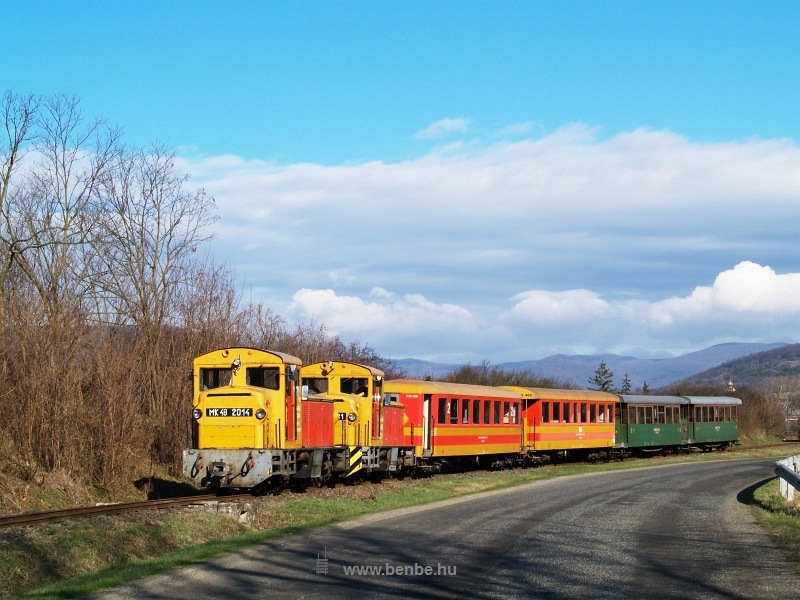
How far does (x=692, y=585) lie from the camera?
12023 millimetres

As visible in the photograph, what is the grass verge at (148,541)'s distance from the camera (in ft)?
41.1

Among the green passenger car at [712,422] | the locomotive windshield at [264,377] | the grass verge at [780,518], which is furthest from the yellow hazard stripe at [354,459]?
the green passenger car at [712,422]

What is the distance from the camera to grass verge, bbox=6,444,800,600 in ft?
41.1

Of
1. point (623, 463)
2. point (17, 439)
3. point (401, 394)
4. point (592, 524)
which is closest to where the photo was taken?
point (592, 524)

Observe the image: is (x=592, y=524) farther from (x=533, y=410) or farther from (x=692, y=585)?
(x=533, y=410)

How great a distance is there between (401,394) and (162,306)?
1005cm

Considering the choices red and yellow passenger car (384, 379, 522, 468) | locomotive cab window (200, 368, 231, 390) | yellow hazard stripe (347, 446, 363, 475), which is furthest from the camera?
red and yellow passenger car (384, 379, 522, 468)

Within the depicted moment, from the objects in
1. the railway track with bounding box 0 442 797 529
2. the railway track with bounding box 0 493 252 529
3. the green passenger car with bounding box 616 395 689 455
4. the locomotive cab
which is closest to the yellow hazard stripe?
the locomotive cab

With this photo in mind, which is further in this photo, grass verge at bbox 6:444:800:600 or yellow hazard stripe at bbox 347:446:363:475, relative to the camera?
yellow hazard stripe at bbox 347:446:363:475

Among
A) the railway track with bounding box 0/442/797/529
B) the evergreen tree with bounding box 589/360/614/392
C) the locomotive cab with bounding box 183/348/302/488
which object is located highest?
the evergreen tree with bounding box 589/360/614/392

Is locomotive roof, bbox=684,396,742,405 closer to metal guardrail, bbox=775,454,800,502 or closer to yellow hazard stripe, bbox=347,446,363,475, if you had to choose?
metal guardrail, bbox=775,454,800,502

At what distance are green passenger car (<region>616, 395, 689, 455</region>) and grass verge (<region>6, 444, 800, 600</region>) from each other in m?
23.5

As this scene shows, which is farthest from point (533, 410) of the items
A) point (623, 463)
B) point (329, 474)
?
point (329, 474)

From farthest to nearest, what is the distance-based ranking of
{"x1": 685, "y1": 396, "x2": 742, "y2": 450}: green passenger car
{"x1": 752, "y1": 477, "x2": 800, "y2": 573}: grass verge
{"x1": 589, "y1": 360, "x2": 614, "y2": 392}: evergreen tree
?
{"x1": 589, "y1": 360, "x2": 614, "y2": 392}: evergreen tree
{"x1": 685, "y1": 396, "x2": 742, "y2": 450}: green passenger car
{"x1": 752, "y1": 477, "x2": 800, "y2": 573}: grass verge
